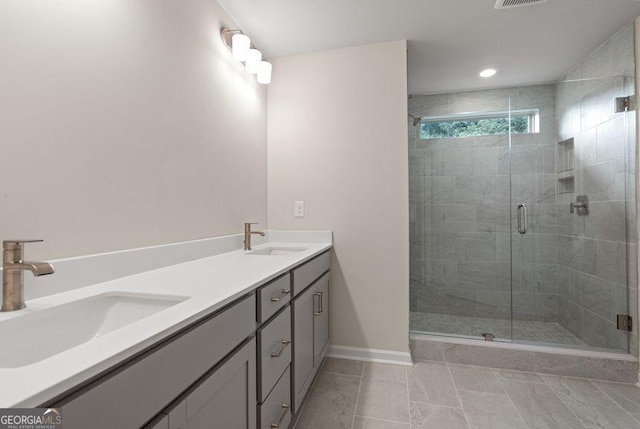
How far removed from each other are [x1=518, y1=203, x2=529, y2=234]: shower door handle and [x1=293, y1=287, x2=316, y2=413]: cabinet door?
6.59 feet

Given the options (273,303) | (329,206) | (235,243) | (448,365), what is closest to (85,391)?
(273,303)

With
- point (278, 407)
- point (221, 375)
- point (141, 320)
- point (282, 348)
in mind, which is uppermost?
point (141, 320)

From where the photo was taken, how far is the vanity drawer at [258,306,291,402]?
1032 millimetres

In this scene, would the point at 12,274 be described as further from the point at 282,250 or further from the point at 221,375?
the point at 282,250

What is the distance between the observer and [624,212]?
6.45 feet

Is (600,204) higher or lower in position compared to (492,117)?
lower

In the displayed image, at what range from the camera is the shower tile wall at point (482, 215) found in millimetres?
2533

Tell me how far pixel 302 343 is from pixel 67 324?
984 millimetres

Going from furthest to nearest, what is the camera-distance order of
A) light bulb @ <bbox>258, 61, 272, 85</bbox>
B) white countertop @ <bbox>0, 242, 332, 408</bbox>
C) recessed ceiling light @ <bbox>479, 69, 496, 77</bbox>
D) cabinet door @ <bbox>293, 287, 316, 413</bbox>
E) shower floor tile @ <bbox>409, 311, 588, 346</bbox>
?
recessed ceiling light @ <bbox>479, 69, 496, 77</bbox> → shower floor tile @ <bbox>409, 311, 588, 346</bbox> → light bulb @ <bbox>258, 61, 272, 85</bbox> → cabinet door @ <bbox>293, 287, 316, 413</bbox> → white countertop @ <bbox>0, 242, 332, 408</bbox>

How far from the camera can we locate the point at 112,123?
3.51 ft

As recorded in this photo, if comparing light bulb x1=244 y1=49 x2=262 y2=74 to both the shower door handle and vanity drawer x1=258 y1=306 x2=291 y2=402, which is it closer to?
vanity drawer x1=258 y1=306 x2=291 y2=402

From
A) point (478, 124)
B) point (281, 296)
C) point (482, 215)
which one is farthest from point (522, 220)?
point (281, 296)

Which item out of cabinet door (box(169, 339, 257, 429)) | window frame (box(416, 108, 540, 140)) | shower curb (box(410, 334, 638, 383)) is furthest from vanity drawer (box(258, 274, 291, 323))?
window frame (box(416, 108, 540, 140))

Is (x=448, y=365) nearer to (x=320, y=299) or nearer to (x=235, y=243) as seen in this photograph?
(x=320, y=299)
